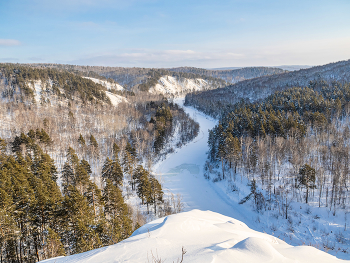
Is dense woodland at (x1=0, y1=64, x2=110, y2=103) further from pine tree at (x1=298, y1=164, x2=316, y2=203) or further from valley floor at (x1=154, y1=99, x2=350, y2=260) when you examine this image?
pine tree at (x1=298, y1=164, x2=316, y2=203)

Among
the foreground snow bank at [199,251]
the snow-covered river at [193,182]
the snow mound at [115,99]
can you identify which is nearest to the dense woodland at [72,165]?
the snow-covered river at [193,182]

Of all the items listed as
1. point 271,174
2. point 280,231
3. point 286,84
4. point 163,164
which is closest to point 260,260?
A: point 280,231

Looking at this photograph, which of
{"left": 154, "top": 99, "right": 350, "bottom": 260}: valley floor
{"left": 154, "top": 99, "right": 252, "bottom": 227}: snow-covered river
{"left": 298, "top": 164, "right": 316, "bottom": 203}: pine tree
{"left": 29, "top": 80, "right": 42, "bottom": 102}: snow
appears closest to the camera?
{"left": 154, "top": 99, "right": 350, "bottom": 260}: valley floor

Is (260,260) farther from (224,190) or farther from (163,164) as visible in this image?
(163,164)

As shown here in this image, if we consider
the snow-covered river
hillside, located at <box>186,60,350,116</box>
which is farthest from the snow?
hillside, located at <box>186,60,350,116</box>

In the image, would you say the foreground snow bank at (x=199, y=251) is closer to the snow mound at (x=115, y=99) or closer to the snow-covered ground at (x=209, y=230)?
the snow-covered ground at (x=209, y=230)

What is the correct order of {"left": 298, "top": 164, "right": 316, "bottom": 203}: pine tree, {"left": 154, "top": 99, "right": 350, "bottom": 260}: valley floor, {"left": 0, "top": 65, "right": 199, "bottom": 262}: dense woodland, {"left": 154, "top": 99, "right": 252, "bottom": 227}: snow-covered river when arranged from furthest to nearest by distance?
{"left": 154, "top": 99, "right": 252, "bottom": 227}: snow-covered river
{"left": 298, "top": 164, "right": 316, "bottom": 203}: pine tree
{"left": 154, "top": 99, "right": 350, "bottom": 260}: valley floor
{"left": 0, "top": 65, "right": 199, "bottom": 262}: dense woodland

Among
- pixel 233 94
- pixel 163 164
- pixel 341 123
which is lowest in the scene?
pixel 163 164
